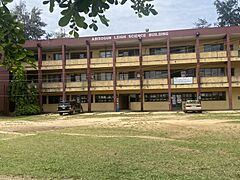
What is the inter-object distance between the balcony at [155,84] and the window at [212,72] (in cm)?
513

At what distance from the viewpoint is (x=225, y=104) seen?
4806 centimetres

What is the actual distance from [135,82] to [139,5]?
4629cm

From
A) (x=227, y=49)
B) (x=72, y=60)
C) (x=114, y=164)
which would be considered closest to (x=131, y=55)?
(x=72, y=60)

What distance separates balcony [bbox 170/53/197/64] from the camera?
46969mm

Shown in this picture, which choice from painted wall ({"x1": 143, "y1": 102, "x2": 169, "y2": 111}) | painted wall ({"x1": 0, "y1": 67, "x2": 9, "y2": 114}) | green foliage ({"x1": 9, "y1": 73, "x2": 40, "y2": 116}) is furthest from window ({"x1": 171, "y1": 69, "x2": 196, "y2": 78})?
painted wall ({"x1": 0, "y1": 67, "x2": 9, "y2": 114})

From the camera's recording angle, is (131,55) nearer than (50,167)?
No

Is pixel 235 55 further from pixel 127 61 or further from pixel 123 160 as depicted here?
pixel 123 160

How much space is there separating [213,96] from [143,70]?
970 centimetres

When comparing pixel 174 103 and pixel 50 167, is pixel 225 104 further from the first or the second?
pixel 50 167

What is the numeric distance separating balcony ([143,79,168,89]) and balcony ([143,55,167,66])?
85.1 inches

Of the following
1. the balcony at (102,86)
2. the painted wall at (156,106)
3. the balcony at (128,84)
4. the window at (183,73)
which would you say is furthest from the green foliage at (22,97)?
the window at (183,73)

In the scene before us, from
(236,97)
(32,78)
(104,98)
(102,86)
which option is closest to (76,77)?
(104,98)

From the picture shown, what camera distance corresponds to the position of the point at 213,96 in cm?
4875

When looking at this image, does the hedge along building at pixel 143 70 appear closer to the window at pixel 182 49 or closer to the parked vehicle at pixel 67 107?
the window at pixel 182 49
